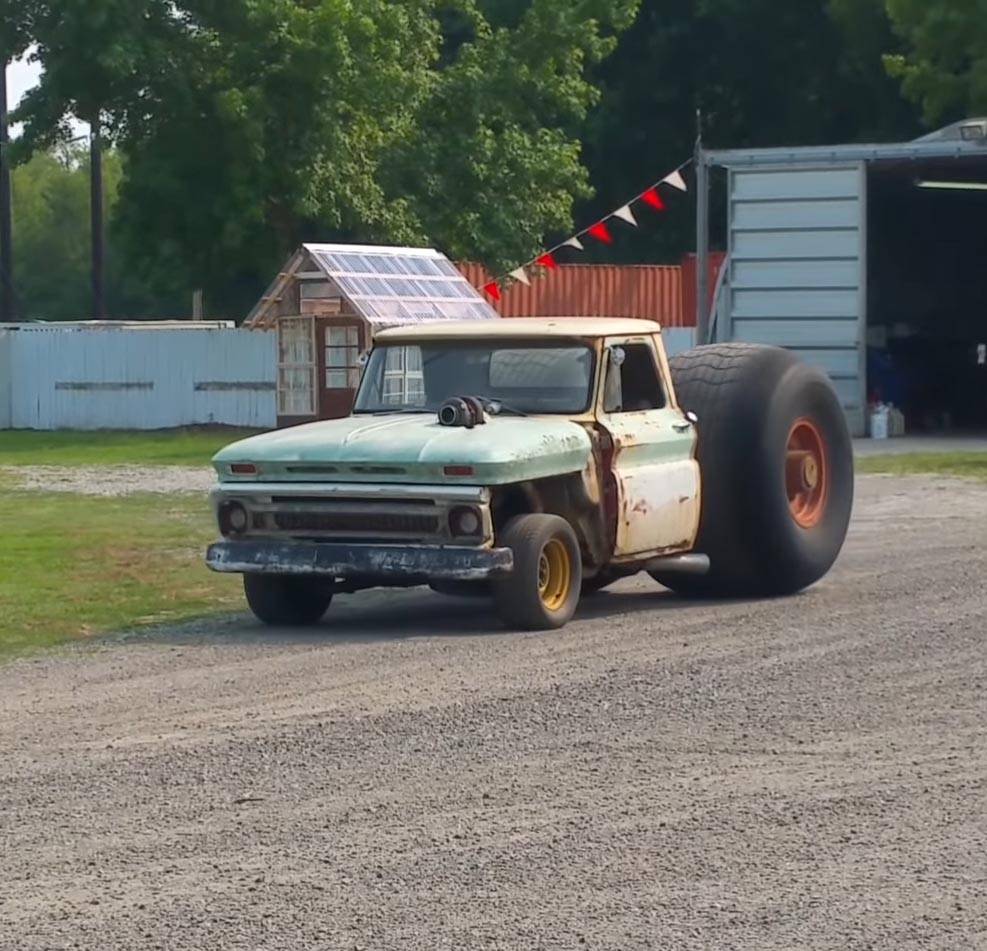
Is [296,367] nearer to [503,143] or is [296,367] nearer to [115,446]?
[115,446]

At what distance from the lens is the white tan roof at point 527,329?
1321cm

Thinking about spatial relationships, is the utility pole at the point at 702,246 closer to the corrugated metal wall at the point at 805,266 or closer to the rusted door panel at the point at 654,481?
the corrugated metal wall at the point at 805,266

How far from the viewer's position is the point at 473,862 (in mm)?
7094

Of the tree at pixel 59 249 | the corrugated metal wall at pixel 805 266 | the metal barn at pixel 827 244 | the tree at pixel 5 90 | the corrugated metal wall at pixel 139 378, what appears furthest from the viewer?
the tree at pixel 59 249

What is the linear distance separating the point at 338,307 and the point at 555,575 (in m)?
21.0

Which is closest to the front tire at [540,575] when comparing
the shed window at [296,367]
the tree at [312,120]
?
the shed window at [296,367]

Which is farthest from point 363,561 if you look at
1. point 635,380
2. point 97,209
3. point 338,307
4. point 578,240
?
point 97,209

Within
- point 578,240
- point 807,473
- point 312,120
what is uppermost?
point 312,120

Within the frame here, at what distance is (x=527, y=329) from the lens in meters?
13.3

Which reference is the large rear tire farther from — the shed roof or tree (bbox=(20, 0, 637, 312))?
tree (bbox=(20, 0, 637, 312))

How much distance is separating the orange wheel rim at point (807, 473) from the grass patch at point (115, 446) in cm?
1399

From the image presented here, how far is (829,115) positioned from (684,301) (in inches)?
573

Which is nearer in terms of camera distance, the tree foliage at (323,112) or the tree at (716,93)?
the tree foliage at (323,112)

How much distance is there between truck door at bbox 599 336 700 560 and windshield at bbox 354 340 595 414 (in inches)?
8.2
